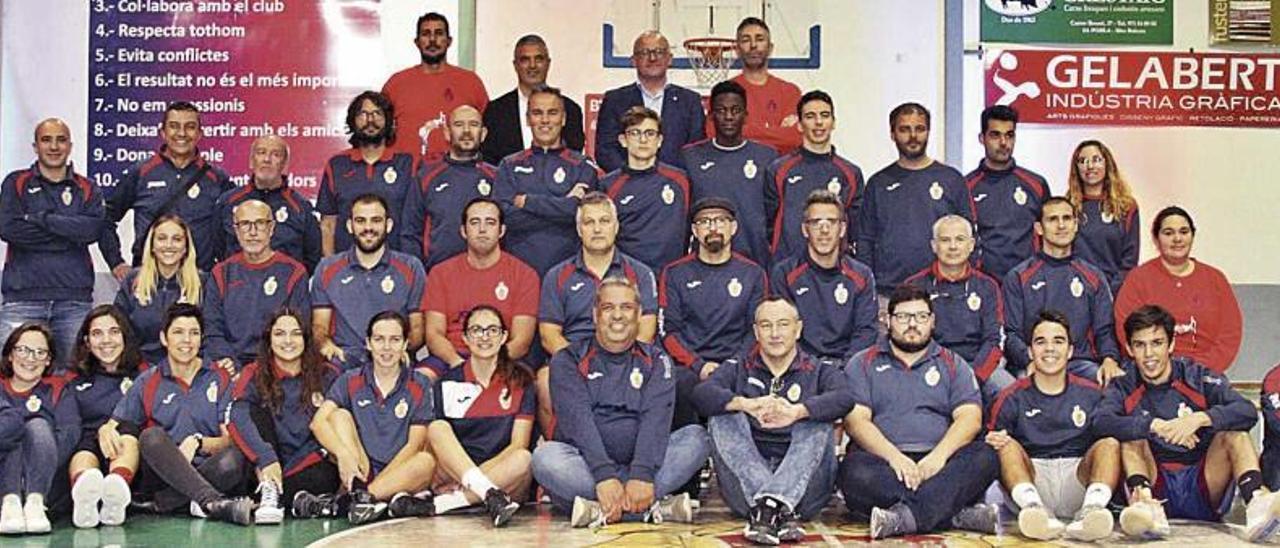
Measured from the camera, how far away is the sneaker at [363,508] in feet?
28.3

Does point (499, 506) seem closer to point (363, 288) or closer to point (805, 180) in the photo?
point (363, 288)

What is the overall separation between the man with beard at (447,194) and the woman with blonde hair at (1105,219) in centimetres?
352

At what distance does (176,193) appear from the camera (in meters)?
10.6

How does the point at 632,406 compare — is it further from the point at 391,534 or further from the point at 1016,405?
the point at 1016,405

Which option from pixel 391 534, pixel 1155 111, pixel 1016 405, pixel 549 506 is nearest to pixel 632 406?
pixel 549 506

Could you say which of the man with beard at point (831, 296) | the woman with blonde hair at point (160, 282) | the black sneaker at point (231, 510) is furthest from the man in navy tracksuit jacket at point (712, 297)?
the woman with blonde hair at point (160, 282)

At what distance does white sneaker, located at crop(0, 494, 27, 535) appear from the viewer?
8281mm

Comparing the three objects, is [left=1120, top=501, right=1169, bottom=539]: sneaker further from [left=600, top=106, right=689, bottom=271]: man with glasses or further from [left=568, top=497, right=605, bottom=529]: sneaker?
[left=600, top=106, right=689, bottom=271]: man with glasses

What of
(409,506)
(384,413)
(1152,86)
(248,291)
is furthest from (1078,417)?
(1152,86)

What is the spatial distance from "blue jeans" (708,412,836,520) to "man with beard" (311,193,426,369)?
1.95 metres

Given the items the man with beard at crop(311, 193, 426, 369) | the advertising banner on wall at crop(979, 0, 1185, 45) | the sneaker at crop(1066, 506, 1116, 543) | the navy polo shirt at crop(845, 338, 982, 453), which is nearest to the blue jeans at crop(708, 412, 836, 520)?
the navy polo shirt at crop(845, 338, 982, 453)

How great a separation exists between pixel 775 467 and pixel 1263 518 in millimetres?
2322

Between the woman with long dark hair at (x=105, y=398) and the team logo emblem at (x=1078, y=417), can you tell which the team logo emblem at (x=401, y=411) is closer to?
the woman with long dark hair at (x=105, y=398)

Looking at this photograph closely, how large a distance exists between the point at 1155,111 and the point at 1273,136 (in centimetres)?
93
